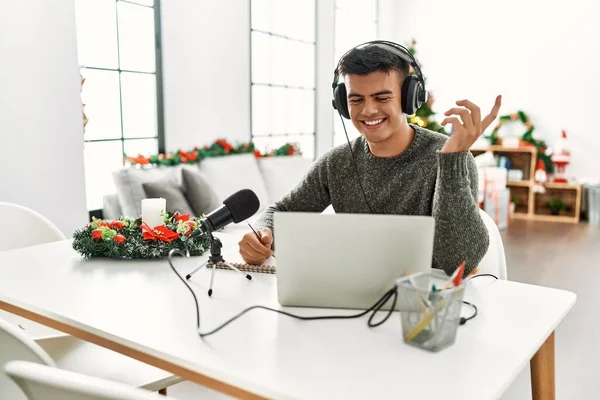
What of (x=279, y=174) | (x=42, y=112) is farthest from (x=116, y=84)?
(x=279, y=174)

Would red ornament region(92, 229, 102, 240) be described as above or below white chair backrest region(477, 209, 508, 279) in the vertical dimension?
above

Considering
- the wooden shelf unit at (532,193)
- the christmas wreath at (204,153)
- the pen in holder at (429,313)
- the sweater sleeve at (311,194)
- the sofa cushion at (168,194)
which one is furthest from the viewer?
the wooden shelf unit at (532,193)

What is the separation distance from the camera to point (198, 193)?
12.3 feet

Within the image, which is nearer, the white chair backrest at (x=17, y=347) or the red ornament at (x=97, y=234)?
the white chair backrest at (x=17, y=347)

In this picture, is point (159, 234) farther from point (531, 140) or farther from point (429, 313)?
point (531, 140)

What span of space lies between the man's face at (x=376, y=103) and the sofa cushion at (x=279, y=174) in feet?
10.1

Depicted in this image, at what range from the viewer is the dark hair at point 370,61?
5.25ft

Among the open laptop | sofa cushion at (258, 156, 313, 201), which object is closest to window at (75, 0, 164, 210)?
sofa cushion at (258, 156, 313, 201)

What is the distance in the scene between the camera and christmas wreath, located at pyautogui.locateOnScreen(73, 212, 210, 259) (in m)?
1.66

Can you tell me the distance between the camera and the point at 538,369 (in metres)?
1.39

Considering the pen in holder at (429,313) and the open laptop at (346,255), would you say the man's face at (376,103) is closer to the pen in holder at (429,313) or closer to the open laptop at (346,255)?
the open laptop at (346,255)

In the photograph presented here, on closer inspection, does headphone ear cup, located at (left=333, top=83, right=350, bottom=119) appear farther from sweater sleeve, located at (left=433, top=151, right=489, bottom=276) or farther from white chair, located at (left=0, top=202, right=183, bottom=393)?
white chair, located at (left=0, top=202, right=183, bottom=393)

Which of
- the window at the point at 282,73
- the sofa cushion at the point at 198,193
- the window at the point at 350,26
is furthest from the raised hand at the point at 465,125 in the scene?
the window at the point at 350,26

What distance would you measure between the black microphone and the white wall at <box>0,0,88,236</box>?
2118mm
